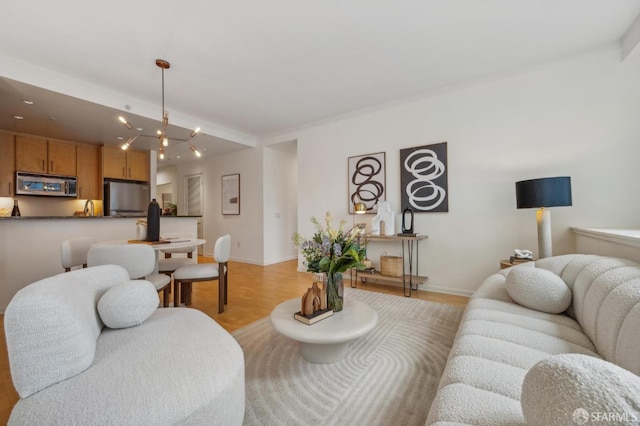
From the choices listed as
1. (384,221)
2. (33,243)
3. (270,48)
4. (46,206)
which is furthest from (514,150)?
(46,206)

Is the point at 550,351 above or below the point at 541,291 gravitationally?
below

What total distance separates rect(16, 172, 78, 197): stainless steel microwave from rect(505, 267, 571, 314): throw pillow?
21.7ft

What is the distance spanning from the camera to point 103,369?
93cm

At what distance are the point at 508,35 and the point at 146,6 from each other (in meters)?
3.04

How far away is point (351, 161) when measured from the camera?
13.6 ft

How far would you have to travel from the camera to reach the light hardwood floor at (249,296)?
1867 millimetres

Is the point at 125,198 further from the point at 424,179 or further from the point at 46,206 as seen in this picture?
the point at 424,179

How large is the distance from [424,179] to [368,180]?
0.81 meters

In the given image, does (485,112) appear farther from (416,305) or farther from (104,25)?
(104,25)

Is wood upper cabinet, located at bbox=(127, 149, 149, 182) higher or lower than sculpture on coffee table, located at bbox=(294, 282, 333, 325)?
higher

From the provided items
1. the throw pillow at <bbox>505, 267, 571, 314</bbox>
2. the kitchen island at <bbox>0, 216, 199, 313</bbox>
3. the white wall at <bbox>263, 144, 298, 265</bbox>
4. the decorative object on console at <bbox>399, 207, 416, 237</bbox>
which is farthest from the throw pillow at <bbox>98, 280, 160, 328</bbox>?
the white wall at <bbox>263, 144, 298, 265</bbox>

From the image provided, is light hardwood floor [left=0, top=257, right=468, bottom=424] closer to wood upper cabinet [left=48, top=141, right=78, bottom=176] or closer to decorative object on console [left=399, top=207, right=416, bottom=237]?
decorative object on console [left=399, top=207, right=416, bottom=237]

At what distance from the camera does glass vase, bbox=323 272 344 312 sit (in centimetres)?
179

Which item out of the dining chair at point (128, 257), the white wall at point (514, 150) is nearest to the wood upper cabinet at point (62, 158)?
the dining chair at point (128, 257)
